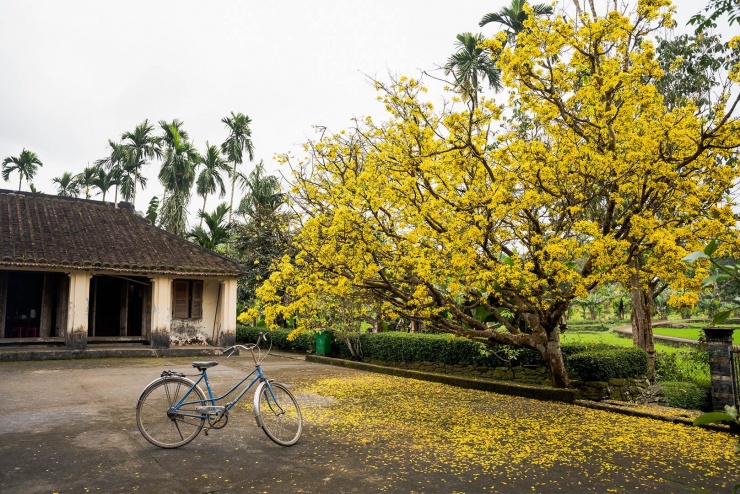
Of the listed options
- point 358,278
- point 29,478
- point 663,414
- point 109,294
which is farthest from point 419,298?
point 109,294

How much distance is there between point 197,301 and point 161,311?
190cm

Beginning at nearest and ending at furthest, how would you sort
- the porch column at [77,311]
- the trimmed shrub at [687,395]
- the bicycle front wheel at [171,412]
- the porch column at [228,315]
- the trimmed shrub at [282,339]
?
the bicycle front wheel at [171,412] < the trimmed shrub at [687,395] < the porch column at [77,311] < the porch column at [228,315] < the trimmed shrub at [282,339]

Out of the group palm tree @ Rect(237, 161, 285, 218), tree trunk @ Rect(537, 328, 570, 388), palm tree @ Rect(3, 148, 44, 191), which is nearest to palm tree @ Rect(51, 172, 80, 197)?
palm tree @ Rect(3, 148, 44, 191)

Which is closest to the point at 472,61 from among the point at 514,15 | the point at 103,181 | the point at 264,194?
the point at 514,15

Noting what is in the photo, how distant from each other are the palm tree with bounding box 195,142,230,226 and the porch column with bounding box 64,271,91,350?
64.2 ft

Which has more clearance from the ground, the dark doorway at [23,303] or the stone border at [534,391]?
the dark doorway at [23,303]

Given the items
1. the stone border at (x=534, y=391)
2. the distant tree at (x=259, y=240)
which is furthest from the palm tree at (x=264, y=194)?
the stone border at (x=534, y=391)

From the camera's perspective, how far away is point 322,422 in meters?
6.88

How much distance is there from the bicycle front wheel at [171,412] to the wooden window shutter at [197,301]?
543 inches

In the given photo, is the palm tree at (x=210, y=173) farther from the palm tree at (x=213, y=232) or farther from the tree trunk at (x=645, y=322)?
the tree trunk at (x=645, y=322)

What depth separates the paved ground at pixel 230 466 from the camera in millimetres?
4359

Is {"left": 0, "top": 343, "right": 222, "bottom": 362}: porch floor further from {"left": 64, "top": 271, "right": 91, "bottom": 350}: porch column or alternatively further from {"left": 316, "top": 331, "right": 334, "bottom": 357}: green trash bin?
{"left": 316, "top": 331, "right": 334, "bottom": 357}: green trash bin

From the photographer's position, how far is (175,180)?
32.8 m

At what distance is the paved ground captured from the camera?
436cm
